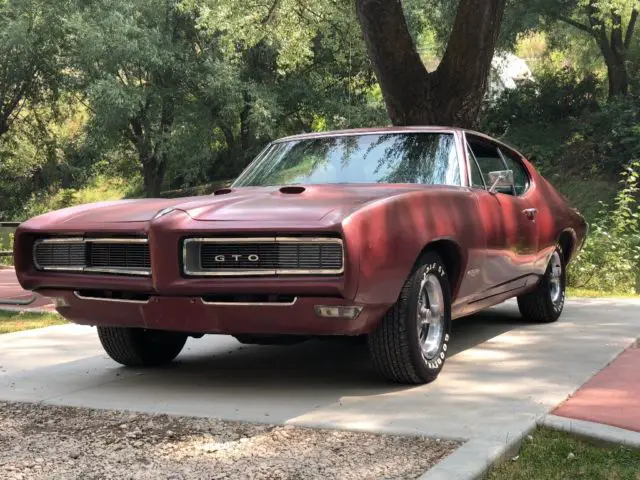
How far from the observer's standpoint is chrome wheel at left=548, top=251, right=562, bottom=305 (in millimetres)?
7129

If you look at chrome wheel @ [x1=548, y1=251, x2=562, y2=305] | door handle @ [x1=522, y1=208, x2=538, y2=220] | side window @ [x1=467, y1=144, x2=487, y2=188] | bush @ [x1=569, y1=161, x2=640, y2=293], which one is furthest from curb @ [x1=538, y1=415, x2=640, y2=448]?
bush @ [x1=569, y1=161, x2=640, y2=293]

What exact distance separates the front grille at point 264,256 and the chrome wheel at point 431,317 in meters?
0.90

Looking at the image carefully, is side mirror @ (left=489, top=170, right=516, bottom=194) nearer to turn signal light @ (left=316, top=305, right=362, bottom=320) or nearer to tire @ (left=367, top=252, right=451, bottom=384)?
tire @ (left=367, top=252, right=451, bottom=384)

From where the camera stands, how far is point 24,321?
317 inches

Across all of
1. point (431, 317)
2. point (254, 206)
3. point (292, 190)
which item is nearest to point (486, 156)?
point (431, 317)

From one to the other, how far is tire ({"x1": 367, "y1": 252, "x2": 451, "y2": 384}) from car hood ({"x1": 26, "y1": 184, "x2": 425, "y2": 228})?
0.53m

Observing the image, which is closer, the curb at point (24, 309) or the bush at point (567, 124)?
the curb at point (24, 309)

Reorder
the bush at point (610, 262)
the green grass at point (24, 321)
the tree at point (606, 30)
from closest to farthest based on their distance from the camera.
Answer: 1. the green grass at point (24, 321)
2. the bush at point (610, 262)
3. the tree at point (606, 30)

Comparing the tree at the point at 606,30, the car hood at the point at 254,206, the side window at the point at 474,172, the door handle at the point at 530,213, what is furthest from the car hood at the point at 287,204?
the tree at the point at 606,30

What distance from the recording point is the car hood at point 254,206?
4223 mm

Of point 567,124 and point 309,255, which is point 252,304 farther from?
point 567,124

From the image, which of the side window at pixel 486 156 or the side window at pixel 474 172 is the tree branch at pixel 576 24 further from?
the side window at pixel 474 172

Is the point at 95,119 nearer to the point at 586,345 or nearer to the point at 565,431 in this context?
the point at 586,345

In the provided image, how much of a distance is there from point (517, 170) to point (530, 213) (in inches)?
25.4
